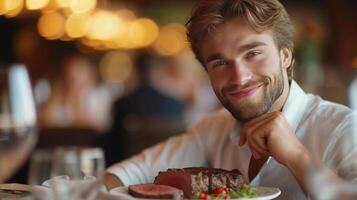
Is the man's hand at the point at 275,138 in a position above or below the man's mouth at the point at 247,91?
below

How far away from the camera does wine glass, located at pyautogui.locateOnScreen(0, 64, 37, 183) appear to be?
1379 mm

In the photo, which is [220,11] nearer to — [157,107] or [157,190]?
[157,190]

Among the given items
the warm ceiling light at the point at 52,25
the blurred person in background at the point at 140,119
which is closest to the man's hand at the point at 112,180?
the blurred person in background at the point at 140,119

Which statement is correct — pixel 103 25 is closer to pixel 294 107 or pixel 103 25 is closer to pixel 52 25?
pixel 52 25

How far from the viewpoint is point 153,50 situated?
34.6 ft

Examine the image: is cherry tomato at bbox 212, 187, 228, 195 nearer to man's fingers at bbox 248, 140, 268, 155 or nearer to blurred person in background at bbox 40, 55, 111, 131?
man's fingers at bbox 248, 140, 268, 155

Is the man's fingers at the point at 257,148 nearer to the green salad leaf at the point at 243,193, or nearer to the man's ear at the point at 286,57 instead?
the green salad leaf at the point at 243,193

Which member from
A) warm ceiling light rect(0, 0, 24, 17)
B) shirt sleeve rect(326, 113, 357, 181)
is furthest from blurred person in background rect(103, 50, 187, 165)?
shirt sleeve rect(326, 113, 357, 181)

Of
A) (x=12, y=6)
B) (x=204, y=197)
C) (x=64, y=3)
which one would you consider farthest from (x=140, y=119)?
(x=204, y=197)

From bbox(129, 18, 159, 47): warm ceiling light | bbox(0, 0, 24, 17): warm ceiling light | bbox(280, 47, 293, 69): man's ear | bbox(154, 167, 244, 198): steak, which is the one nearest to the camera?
bbox(154, 167, 244, 198): steak

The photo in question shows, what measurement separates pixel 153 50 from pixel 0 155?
9.24 m

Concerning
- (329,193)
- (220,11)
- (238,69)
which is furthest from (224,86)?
(329,193)

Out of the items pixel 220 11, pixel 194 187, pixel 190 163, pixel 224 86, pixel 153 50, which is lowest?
pixel 153 50

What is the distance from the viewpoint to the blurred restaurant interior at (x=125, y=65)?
13.7 ft
